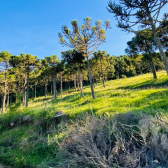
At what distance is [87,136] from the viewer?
10.5 feet

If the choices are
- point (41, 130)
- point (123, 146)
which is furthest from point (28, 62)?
point (123, 146)

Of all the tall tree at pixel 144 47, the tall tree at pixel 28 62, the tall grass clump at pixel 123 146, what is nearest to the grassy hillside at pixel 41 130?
the tall grass clump at pixel 123 146

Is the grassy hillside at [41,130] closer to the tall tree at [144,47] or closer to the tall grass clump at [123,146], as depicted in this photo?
the tall grass clump at [123,146]

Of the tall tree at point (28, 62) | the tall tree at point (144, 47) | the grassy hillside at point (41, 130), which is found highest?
the tall tree at point (144, 47)

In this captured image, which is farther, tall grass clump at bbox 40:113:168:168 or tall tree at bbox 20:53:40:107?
tall tree at bbox 20:53:40:107

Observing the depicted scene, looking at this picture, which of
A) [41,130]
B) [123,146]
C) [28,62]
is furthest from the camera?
[28,62]

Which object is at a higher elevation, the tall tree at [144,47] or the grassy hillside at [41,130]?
the tall tree at [144,47]

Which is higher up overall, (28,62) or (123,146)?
(28,62)

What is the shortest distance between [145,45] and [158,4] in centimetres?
1358

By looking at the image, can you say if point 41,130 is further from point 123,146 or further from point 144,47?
point 144,47

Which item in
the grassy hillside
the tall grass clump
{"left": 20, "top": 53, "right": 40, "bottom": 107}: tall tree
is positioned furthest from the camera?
{"left": 20, "top": 53, "right": 40, "bottom": 107}: tall tree

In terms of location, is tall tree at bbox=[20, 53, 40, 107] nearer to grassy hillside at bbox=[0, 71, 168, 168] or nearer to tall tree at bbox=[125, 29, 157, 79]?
grassy hillside at bbox=[0, 71, 168, 168]

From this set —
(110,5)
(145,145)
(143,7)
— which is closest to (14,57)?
(110,5)

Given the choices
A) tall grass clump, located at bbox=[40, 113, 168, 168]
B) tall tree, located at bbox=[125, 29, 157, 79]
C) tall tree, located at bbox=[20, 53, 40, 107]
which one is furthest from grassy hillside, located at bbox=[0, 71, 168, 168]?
tall tree, located at bbox=[125, 29, 157, 79]
